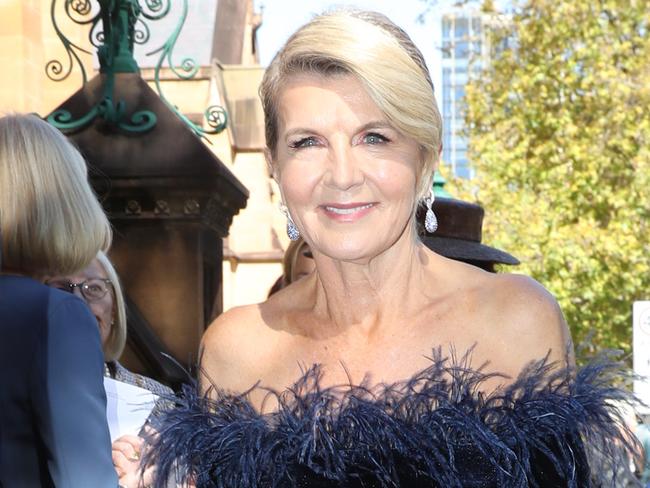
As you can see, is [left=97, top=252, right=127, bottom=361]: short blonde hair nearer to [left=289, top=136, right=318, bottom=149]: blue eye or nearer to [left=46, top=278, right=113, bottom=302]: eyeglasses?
[left=46, top=278, right=113, bottom=302]: eyeglasses

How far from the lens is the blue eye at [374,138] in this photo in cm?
273

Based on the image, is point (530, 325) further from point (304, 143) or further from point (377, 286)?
point (304, 143)

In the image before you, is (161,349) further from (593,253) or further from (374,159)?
(593,253)

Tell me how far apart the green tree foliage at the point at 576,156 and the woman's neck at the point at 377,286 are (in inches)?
664

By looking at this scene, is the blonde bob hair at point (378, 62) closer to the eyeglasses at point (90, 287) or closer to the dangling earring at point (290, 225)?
the dangling earring at point (290, 225)

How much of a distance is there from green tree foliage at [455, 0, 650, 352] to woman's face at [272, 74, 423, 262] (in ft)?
55.7

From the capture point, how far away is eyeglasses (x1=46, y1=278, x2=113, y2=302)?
4.11 m

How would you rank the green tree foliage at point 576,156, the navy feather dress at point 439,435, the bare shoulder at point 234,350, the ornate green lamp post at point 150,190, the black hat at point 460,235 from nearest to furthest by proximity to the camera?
the navy feather dress at point 439,435
the bare shoulder at point 234,350
the black hat at point 460,235
the ornate green lamp post at point 150,190
the green tree foliage at point 576,156

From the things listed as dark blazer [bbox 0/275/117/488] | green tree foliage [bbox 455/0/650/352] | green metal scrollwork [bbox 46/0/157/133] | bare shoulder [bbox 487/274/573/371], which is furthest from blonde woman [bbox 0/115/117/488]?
green tree foliage [bbox 455/0/650/352]

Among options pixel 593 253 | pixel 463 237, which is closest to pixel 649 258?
pixel 593 253

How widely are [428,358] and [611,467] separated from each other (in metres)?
0.44

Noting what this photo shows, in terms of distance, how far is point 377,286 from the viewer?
113 inches

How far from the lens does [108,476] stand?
10.1ft

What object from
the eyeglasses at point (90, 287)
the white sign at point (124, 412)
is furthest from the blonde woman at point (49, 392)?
the eyeglasses at point (90, 287)
